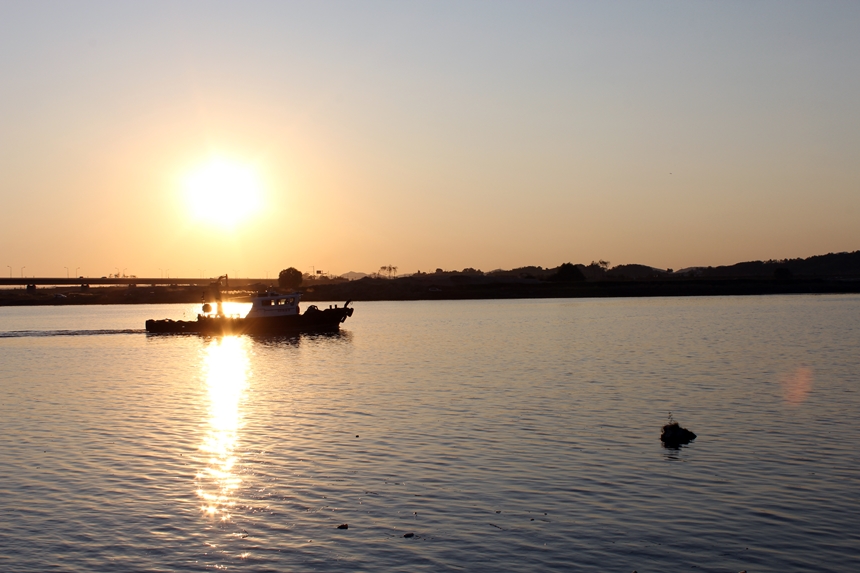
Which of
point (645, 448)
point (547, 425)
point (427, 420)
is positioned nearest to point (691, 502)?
point (645, 448)

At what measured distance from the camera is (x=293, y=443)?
28.2m

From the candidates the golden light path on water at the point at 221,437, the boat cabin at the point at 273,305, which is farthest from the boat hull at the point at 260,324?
the golden light path on water at the point at 221,437

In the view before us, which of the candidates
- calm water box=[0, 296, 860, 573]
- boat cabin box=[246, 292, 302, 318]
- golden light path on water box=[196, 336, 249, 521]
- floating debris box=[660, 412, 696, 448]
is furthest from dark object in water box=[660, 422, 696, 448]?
boat cabin box=[246, 292, 302, 318]

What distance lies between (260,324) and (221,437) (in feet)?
238

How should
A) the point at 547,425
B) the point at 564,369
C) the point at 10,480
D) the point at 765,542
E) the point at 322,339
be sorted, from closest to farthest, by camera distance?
the point at 765,542 < the point at 10,480 < the point at 547,425 < the point at 564,369 < the point at 322,339

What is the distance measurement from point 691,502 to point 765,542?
10.1 feet

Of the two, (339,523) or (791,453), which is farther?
(791,453)

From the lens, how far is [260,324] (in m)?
101

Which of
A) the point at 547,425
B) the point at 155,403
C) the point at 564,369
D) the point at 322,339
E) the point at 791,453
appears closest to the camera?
the point at 791,453

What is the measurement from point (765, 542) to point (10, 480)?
780 inches

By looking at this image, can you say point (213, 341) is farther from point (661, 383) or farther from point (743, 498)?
point (743, 498)

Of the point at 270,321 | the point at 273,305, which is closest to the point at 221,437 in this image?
the point at 270,321

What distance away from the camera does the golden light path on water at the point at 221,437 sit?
68.6 feet

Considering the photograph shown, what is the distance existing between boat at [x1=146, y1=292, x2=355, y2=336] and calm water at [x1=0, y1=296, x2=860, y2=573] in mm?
48779
